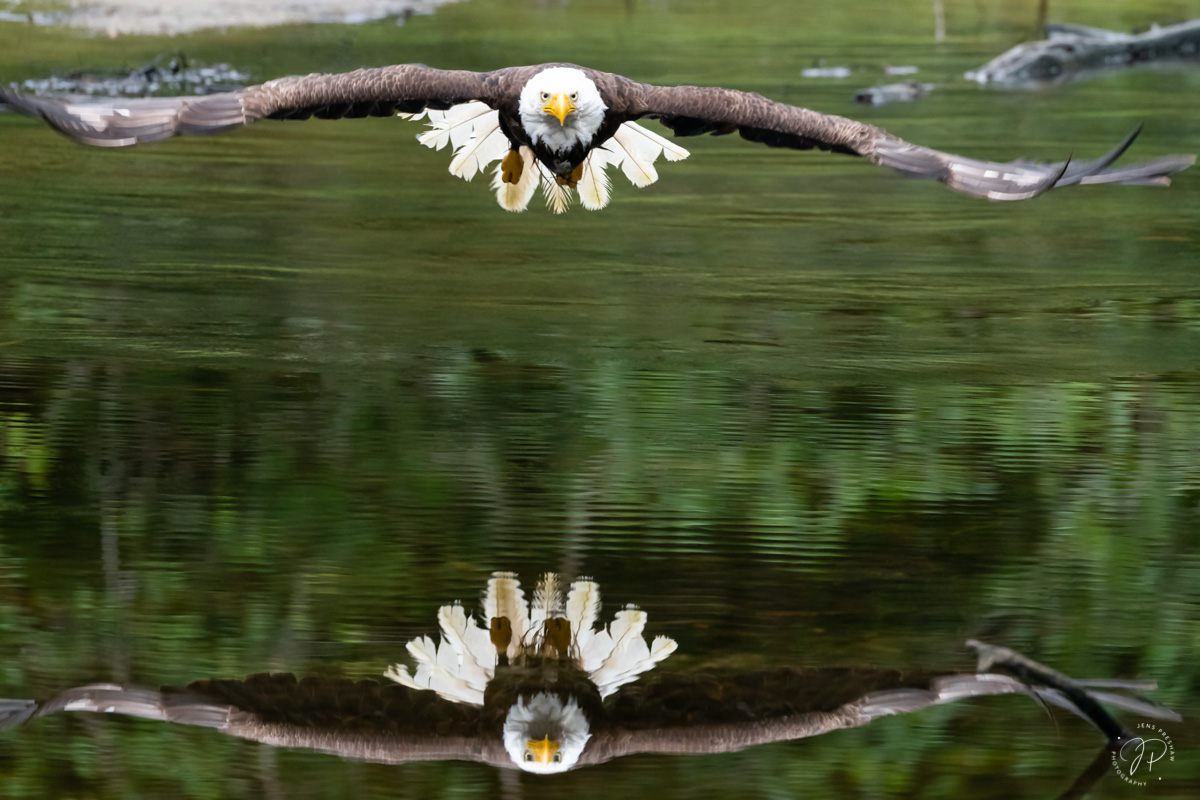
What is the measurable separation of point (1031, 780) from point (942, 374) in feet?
11.8

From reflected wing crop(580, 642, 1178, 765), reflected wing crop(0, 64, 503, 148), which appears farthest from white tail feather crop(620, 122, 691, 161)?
reflected wing crop(580, 642, 1178, 765)

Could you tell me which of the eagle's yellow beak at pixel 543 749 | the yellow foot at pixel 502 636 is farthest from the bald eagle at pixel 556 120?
the eagle's yellow beak at pixel 543 749

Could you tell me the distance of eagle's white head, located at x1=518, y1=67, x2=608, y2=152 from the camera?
6.15 m

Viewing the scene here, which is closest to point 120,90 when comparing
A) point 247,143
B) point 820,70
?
point 247,143

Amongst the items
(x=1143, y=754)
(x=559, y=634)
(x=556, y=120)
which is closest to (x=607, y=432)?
(x=556, y=120)

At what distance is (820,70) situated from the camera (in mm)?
13938

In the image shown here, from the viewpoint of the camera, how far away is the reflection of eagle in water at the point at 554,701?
152 inches

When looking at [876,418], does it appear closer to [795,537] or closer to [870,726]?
[795,537]

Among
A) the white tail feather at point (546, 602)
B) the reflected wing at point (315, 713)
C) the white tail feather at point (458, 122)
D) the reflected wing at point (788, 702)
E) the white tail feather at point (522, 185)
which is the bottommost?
the reflected wing at point (788, 702)

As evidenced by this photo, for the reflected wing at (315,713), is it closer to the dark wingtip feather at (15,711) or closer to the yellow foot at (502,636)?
the dark wingtip feather at (15,711)

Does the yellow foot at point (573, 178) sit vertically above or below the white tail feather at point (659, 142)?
below

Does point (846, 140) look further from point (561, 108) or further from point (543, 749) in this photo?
point (543, 749)

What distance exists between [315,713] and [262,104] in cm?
266

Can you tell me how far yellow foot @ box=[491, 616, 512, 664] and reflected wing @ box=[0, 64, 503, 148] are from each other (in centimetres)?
225
